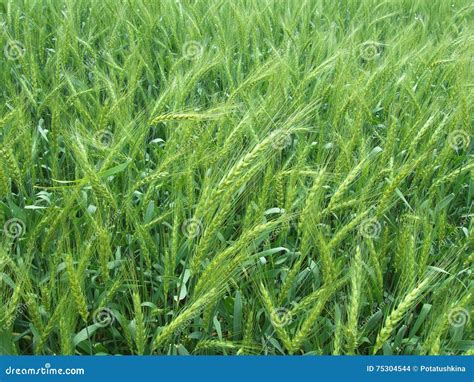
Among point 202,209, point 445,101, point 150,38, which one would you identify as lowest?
point 445,101

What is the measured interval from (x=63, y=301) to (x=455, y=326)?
84 cm

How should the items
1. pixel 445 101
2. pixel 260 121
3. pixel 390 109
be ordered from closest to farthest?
pixel 260 121
pixel 390 109
pixel 445 101

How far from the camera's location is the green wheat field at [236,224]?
142 cm

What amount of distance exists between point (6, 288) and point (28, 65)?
48.6 inches

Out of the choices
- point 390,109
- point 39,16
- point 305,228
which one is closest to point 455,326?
point 305,228

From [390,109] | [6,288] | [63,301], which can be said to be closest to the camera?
[63,301]

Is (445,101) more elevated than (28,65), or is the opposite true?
(28,65)

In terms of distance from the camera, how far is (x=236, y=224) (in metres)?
1.88

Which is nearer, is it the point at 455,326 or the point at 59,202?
the point at 455,326

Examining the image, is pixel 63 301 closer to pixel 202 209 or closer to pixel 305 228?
pixel 202 209

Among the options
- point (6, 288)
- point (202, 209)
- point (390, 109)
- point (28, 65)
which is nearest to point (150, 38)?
point (28, 65)

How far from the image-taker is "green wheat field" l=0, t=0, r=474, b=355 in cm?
142

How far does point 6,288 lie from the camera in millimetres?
1687

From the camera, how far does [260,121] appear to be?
2.01 metres
